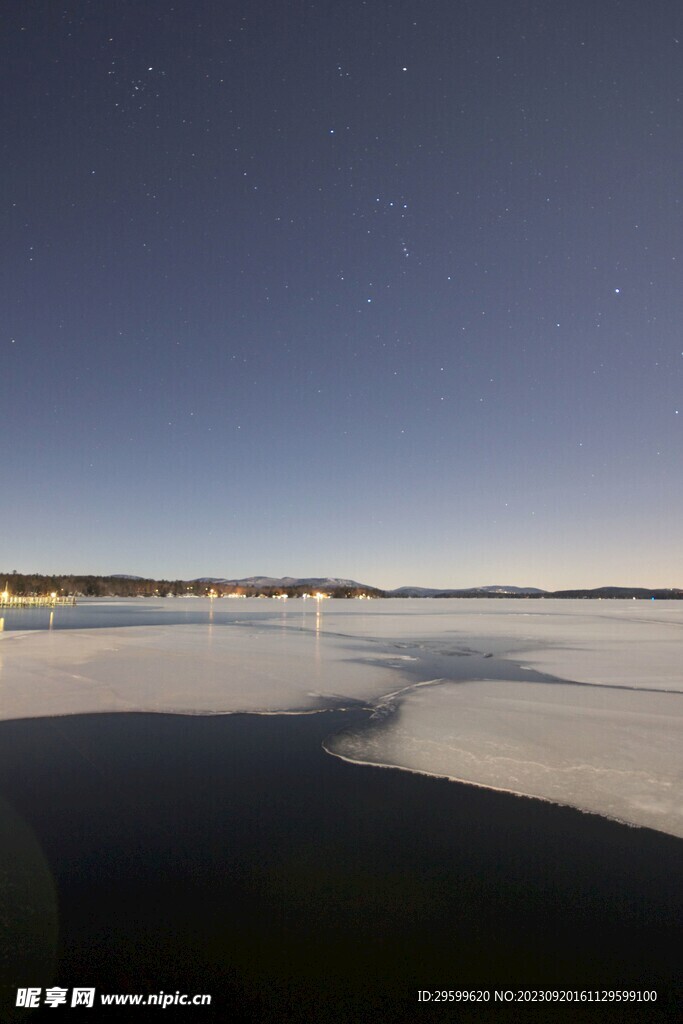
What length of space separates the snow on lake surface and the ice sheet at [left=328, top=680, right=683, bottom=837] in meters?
0.03

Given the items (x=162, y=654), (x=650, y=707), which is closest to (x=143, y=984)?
(x=650, y=707)

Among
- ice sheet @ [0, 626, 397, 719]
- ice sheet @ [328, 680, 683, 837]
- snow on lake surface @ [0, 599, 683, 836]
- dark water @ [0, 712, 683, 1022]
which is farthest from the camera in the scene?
ice sheet @ [0, 626, 397, 719]

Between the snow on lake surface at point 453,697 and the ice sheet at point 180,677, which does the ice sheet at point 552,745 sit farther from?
the ice sheet at point 180,677

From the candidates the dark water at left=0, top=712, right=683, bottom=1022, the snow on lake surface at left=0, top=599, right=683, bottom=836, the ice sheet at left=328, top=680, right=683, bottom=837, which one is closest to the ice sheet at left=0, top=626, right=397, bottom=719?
the snow on lake surface at left=0, top=599, right=683, bottom=836

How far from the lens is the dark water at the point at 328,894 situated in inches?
143

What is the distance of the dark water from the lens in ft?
12.0

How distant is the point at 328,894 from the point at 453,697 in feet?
25.8

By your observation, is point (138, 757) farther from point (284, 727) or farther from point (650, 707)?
point (650, 707)

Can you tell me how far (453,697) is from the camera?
11969 mm

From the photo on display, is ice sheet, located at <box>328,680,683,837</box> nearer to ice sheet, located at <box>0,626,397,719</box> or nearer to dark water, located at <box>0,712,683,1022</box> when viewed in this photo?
dark water, located at <box>0,712,683,1022</box>

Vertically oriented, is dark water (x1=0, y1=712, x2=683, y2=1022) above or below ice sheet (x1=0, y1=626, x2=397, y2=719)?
above

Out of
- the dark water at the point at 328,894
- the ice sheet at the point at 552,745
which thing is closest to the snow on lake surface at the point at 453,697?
A: the ice sheet at the point at 552,745

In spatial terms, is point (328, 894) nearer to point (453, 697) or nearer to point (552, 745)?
point (552, 745)

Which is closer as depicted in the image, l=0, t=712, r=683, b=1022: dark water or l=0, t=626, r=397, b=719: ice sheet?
l=0, t=712, r=683, b=1022: dark water
